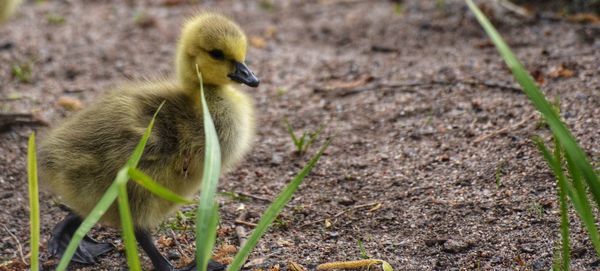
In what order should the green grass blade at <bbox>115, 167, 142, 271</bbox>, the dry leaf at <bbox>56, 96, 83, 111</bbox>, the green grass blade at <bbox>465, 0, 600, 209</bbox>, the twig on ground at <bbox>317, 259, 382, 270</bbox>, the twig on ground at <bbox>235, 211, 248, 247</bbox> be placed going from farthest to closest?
1. the dry leaf at <bbox>56, 96, 83, 111</bbox>
2. the twig on ground at <bbox>235, 211, 248, 247</bbox>
3. the twig on ground at <bbox>317, 259, 382, 270</bbox>
4. the green grass blade at <bbox>465, 0, 600, 209</bbox>
5. the green grass blade at <bbox>115, 167, 142, 271</bbox>

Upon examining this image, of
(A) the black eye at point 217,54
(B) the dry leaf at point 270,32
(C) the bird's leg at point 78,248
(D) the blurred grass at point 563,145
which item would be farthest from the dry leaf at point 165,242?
(B) the dry leaf at point 270,32

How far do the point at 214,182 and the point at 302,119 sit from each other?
241cm

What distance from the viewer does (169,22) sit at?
6.21m

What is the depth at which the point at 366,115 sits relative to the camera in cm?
435

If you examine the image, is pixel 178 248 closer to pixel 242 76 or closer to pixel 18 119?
pixel 242 76

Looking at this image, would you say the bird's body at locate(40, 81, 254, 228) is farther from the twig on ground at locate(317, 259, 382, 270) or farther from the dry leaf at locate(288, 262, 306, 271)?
the twig on ground at locate(317, 259, 382, 270)

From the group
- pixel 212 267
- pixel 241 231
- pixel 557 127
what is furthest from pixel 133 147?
pixel 557 127

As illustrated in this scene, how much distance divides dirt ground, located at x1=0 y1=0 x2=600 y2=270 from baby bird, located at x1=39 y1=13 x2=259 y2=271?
0.24m

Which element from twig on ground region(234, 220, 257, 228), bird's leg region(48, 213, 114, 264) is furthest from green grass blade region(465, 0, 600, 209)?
bird's leg region(48, 213, 114, 264)

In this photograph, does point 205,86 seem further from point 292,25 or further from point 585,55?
point 292,25

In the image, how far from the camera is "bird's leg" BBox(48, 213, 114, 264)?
3.10 m

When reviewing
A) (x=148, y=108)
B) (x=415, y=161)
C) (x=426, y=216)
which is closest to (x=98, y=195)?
(x=148, y=108)

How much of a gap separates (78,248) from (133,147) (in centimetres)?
55

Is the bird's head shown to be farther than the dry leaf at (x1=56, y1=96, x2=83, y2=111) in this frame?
No
